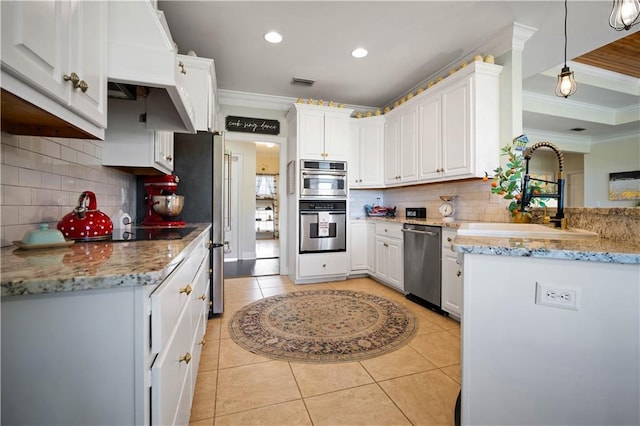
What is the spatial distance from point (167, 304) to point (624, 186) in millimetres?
8185

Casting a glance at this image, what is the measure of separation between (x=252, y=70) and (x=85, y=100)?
9.30ft

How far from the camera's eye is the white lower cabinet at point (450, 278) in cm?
255

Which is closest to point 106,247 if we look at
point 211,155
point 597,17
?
point 211,155

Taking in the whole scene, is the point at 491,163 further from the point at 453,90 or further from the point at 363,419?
the point at 363,419

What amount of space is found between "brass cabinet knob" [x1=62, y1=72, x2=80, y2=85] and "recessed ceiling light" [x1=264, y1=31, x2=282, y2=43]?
7.46 feet

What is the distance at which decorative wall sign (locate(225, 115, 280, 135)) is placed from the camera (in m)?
4.05

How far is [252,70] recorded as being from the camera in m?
3.42

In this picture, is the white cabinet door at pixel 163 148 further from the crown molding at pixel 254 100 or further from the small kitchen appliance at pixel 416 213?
the small kitchen appliance at pixel 416 213

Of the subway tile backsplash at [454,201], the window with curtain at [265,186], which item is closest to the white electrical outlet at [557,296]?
the subway tile backsplash at [454,201]

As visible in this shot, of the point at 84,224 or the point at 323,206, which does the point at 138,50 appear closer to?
the point at 84,224

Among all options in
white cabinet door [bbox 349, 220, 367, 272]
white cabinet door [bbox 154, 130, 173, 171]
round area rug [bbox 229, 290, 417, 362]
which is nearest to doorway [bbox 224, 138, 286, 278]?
white cabinet door [bbox 349, 220, 367, 272]

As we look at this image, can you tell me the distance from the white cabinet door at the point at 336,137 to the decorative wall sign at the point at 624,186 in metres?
5.95

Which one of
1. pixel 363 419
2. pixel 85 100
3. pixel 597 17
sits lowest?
pixel 363 419

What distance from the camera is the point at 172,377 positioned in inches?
36.2
